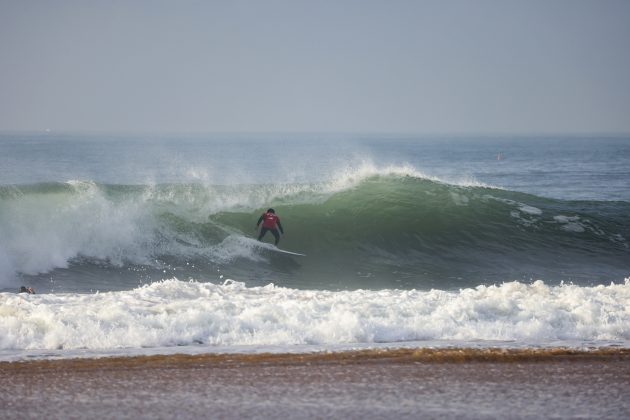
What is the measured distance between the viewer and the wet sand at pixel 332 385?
6.23 m

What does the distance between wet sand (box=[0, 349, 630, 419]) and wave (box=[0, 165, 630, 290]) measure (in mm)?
9087

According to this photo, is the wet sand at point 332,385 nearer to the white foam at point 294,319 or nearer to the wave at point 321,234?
the white foam at point 294,319

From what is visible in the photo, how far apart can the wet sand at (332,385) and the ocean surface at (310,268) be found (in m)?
0.74

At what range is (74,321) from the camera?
9.24 m

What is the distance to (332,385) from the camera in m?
6.93

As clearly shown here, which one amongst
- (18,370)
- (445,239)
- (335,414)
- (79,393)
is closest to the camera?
(335,414)

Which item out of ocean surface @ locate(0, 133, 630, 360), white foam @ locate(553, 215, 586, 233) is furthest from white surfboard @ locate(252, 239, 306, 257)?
white foam @ locate(553, 215, 586, 233)

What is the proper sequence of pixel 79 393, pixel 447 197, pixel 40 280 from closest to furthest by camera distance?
pixel 79 393
pixel 40 280
pixel 447 197

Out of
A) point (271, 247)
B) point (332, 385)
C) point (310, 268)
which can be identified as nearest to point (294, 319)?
point (332, 385)

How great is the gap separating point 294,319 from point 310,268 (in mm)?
9666

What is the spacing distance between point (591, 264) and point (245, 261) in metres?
8.93

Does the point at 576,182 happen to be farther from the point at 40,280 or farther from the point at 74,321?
the point at 74,321

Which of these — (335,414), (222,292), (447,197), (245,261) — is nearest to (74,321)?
(222,292)

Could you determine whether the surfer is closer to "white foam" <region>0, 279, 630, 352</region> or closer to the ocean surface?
the ocean surface
